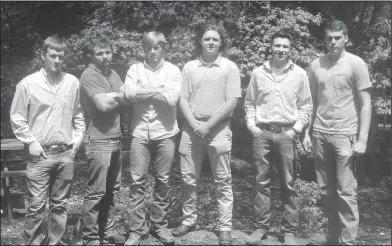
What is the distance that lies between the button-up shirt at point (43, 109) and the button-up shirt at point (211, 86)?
1.07 meters

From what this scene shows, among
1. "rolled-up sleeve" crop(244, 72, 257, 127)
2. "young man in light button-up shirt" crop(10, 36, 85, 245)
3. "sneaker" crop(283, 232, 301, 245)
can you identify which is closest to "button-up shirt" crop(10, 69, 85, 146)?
"young man in light button-up shirt" crop(10, 36, 85, 245)

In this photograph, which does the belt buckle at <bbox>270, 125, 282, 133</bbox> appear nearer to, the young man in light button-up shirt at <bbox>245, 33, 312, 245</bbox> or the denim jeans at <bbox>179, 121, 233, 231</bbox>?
the young man in light button-up shirt at <bbox>245, 33, 312, 245</bbox>

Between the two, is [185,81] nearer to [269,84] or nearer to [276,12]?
[269,84]

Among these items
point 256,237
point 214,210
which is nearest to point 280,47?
point 256,237

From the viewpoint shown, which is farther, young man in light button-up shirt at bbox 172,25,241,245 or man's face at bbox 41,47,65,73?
young man in light button-up shirt at bbox 172,25,241,245

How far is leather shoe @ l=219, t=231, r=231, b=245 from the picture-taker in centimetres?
396

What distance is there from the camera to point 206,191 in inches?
260

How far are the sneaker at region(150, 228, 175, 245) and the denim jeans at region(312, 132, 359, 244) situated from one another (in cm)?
148

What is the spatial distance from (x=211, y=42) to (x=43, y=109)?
1.61 meters

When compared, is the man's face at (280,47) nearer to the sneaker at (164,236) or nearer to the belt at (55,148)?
the sneaker at (164,236)

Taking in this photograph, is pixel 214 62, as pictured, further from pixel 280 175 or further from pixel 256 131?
pixel 280 175

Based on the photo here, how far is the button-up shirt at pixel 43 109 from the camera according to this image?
11.8ft

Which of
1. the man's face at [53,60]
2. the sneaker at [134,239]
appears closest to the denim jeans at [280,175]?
the sneaker at [134,239]

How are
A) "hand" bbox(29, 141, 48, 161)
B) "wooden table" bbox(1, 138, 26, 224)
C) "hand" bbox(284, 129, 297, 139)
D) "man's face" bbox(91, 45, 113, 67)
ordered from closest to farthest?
"hand" bbox(29, 141, 48, 161) < "man's face" bbox(91, 45, 113, 67) < "hand" bbox(284, 129, 297, 139) < "wooden table" bbox(1, 138, 26, 224)
